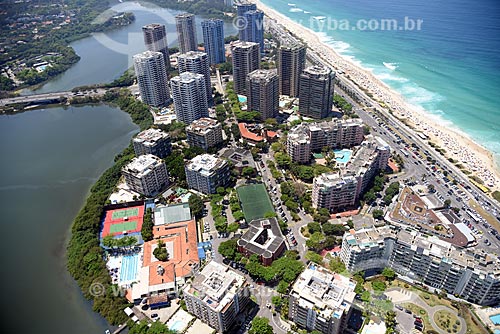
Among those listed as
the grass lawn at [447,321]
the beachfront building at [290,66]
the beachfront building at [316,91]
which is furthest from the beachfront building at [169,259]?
the beachfront building at [290,66]

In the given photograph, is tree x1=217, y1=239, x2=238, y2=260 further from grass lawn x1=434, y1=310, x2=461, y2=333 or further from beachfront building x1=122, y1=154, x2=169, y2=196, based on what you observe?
grass lawn x1=434, y1=310, x2=461, y2=333

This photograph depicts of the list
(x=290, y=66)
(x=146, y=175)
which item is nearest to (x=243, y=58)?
(x=290, y=66)

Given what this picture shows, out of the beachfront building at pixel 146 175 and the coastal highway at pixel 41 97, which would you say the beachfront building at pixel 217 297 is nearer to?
the beachfront building at pixel 146 175

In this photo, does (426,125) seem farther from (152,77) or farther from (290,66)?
(152,77)

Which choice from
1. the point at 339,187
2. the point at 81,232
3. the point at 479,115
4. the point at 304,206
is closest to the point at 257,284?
the point at 304,206

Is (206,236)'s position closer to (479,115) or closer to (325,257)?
(325,257)

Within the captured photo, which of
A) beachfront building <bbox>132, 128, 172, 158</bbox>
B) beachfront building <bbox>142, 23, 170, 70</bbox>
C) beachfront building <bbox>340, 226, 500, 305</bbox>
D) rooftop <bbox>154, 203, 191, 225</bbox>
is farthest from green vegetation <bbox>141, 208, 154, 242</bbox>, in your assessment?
beachfront building <bbox>142, 23, 170, 70</bbox>
